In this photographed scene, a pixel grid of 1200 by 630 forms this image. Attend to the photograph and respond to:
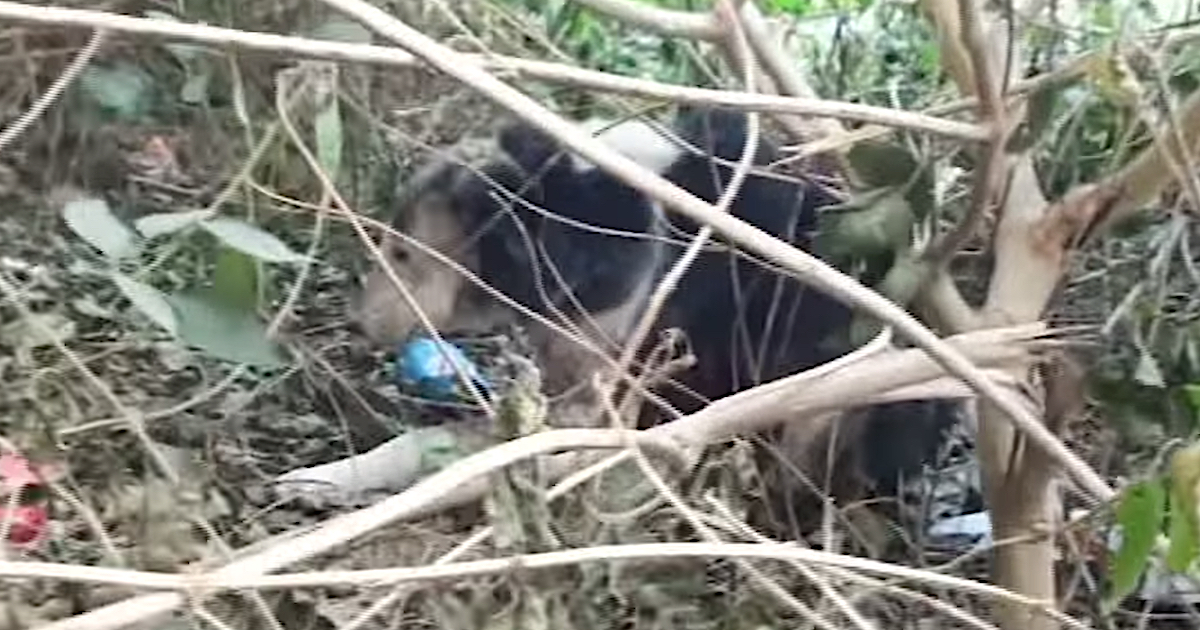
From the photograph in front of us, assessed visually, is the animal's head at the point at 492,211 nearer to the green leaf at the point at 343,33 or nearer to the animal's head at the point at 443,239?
the animal's head at the point at 443,239

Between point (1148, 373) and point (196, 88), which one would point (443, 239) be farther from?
point (1148, 373)

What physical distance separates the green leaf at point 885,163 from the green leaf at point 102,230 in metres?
0.44

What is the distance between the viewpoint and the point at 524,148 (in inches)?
70.4

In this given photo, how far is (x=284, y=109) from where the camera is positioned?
1.32m

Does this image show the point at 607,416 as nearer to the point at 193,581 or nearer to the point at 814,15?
the point at 193,581

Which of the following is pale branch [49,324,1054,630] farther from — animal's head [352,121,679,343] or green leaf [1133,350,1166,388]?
animal's head [352,121,679,343]

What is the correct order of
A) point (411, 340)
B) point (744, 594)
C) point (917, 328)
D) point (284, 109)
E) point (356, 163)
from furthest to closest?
1. point (411, 340)
2. point (356, 163)
3. point (284, 109)
4. point (744, 594)
5. point (917, 328)

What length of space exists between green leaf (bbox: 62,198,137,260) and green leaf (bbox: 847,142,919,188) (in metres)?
0.44

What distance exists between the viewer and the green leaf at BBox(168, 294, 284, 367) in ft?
3.39

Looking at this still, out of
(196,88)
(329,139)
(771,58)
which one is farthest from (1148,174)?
(196,88)

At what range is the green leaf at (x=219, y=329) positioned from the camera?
3.39 feet

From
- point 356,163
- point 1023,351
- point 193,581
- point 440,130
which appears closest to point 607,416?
point 1023,351

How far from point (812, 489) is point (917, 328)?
1.22 feet

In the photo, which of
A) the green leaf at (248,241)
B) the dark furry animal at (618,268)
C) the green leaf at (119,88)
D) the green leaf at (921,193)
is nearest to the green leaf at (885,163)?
the green leaf at (921,193)
